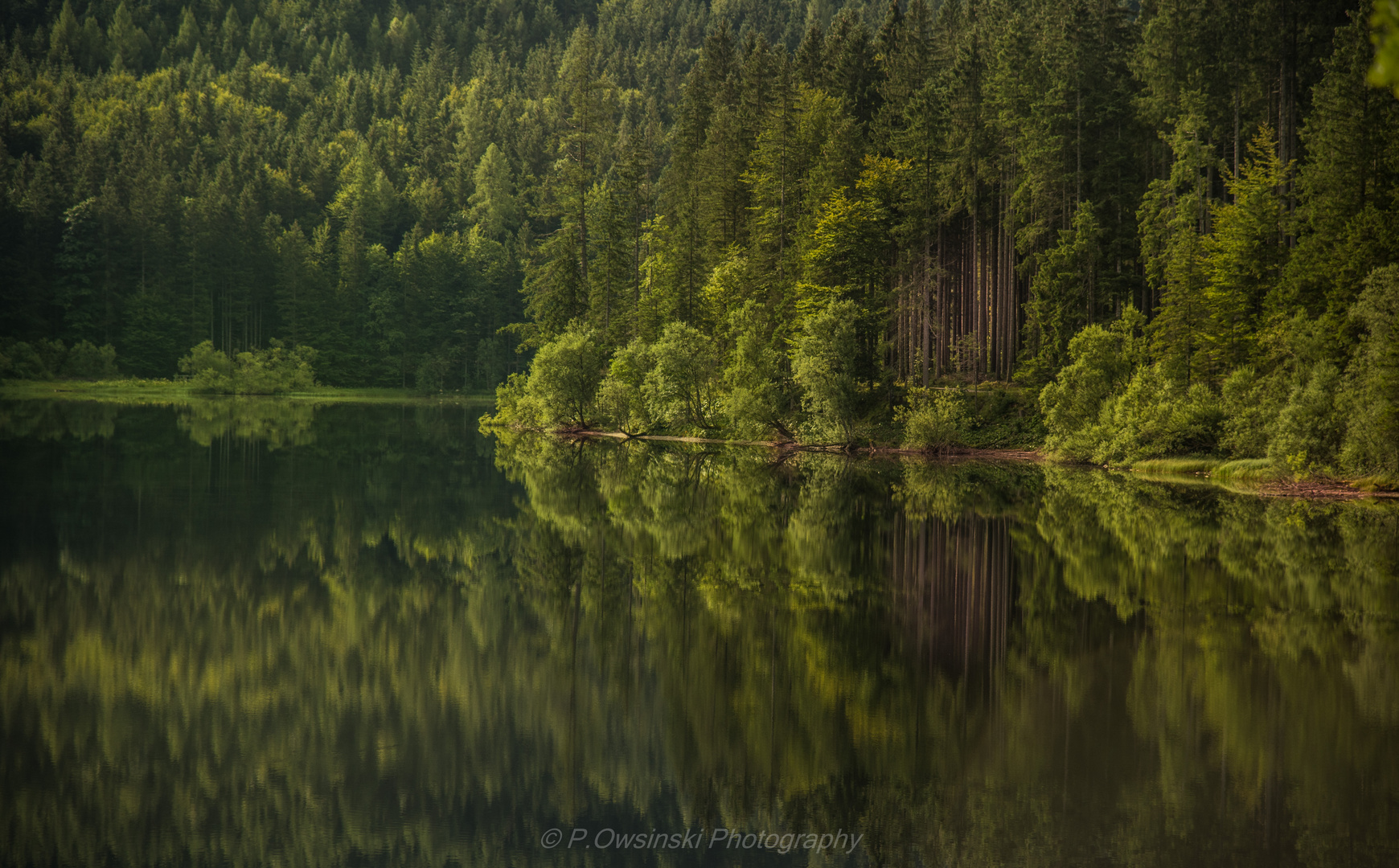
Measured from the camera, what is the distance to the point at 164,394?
9550 cm

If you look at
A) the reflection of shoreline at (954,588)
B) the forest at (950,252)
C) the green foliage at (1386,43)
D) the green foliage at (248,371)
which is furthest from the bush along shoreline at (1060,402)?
the green foliage at (248,371)

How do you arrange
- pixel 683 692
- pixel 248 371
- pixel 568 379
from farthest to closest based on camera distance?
pixel 248 371 < pixel 568 379 < pixel 683 692

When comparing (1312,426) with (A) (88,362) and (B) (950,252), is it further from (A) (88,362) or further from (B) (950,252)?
(A) (88,362)

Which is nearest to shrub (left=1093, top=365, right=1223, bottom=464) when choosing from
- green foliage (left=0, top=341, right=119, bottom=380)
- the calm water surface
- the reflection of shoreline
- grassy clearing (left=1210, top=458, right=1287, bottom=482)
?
grassy clearing (left=1210, top=458, right=1287, bottom=482)

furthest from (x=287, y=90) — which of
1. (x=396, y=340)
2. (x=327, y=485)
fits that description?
(x=327, y=485)

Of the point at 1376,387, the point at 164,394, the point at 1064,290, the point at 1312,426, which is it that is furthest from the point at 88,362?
the point at 1376,387

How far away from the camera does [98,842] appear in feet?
26.0

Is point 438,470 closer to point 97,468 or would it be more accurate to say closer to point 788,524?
point 97,468

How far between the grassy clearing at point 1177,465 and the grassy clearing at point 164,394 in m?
72.2

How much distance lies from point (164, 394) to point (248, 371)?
905 centimetres

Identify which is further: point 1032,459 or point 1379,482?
point 1032,459

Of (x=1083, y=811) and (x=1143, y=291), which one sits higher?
(x=1143, y=291)

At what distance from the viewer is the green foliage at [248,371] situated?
100 metres

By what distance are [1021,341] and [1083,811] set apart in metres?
50.9
